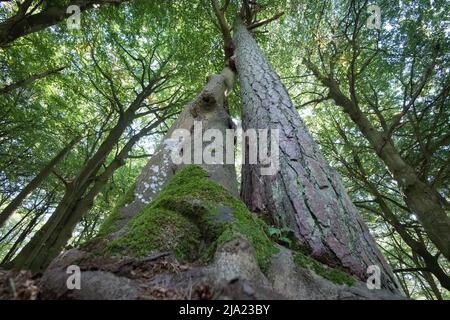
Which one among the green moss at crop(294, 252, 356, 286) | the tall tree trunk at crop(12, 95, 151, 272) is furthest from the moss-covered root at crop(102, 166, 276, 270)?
the tall tree trunk at crop(12, 95, 151, 272)

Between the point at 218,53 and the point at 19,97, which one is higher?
the point at 218,53

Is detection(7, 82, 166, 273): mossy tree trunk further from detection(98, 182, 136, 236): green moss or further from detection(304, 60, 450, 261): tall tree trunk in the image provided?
detection(304, 60, 450, 261): tall tree trunk

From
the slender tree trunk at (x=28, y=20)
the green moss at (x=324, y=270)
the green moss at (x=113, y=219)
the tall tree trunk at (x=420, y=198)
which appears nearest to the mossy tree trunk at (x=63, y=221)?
the slender tree trunk at (x=28, y=20)

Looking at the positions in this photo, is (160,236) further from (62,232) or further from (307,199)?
(62,232)

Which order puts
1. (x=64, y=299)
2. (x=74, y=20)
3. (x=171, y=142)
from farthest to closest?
(x=74, y=20)
(x=171, y=142)
(x=64, y=299)

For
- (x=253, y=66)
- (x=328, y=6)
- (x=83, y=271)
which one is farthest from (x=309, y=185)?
(x=328, y=6)

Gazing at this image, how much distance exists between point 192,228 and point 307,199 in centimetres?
90

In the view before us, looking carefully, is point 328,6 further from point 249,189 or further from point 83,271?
point 83,271

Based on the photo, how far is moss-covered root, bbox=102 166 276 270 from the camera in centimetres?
144

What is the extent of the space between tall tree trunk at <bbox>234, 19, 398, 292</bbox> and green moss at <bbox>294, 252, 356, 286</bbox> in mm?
104

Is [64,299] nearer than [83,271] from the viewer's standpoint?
Yes

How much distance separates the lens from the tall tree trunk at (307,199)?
5.57 feet

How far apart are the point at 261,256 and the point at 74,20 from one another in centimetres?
777

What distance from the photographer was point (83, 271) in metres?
1.20
